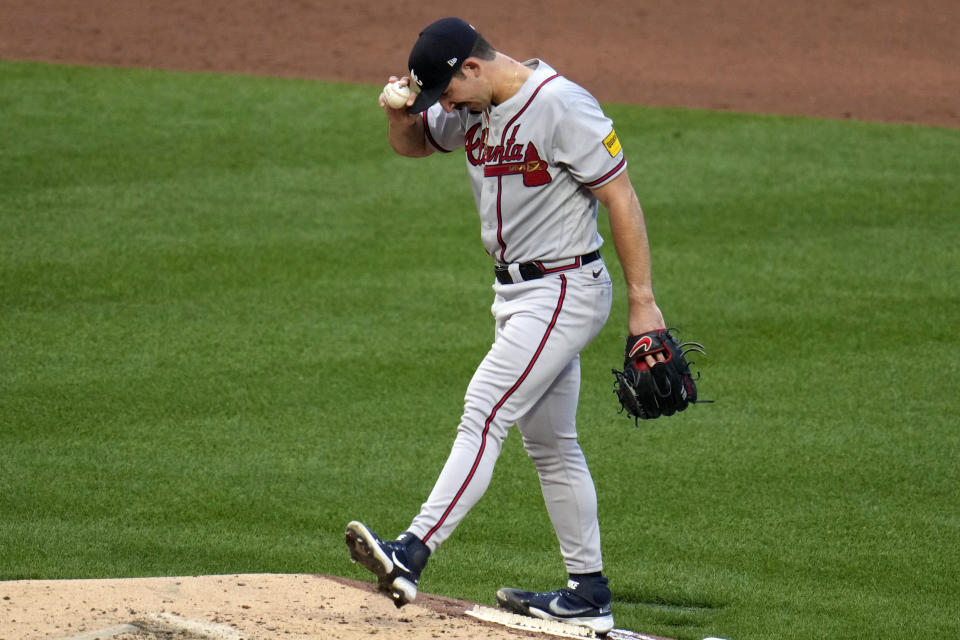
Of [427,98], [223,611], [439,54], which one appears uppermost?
[439,54]

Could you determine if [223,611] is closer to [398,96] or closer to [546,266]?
[546,266]

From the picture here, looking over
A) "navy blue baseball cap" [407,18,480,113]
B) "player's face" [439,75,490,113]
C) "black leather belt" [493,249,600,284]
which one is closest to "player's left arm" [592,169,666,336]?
"black leather belt" [493,249,600,284]

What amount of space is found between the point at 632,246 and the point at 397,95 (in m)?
0.82

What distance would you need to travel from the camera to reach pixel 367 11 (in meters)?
16.7

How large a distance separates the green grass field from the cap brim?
1.73 metres

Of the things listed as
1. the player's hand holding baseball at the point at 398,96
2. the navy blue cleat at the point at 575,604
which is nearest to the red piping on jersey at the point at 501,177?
the player's hand holding baseball at the point at 398,96

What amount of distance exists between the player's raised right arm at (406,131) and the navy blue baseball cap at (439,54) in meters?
0.17

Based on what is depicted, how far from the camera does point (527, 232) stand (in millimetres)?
3908

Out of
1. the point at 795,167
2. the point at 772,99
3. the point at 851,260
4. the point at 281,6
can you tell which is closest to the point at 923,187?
the point at 795,167

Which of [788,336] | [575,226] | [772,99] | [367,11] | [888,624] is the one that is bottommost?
[888,624]

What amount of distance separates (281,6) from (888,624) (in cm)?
1364

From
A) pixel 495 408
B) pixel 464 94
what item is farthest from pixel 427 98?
pixel 495 408

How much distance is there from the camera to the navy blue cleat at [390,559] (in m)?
3.60

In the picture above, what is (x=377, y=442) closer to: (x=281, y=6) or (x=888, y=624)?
(x=888, y=624)
